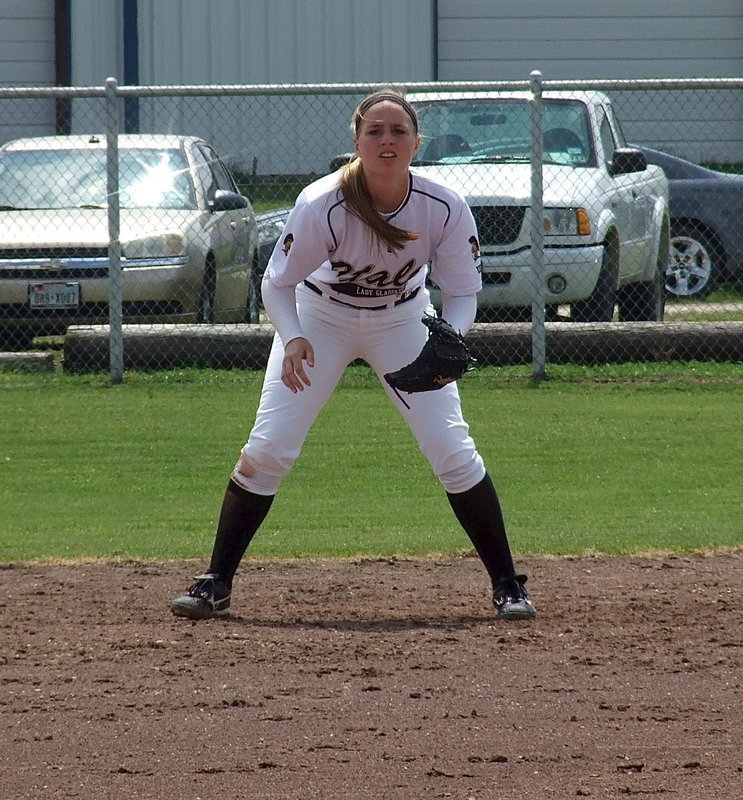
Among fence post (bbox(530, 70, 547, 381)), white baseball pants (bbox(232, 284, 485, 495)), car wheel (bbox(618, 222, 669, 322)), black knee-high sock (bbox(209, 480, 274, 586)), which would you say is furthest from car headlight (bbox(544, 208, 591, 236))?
black knee-high sock (bbox(209, 480, 274, 586))

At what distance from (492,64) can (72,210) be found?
570 inches

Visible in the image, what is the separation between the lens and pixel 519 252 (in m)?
10.8

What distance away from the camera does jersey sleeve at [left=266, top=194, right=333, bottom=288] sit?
4.96m

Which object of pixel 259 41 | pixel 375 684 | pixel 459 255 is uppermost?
pixel 259 41

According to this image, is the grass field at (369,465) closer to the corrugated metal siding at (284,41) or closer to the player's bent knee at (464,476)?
the player's bent knee at (464,476)

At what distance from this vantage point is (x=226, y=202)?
11.2 metres

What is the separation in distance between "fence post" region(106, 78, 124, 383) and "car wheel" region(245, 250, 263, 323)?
1692 millimetres

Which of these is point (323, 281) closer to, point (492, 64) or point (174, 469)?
point (174, 469)

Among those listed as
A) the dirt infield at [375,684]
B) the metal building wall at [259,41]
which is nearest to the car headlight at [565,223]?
the dirt infield at [375,684]

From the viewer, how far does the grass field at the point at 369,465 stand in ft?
22.2

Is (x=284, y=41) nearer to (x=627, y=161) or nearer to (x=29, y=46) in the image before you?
(x=29, y=46)

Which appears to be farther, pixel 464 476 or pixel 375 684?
pixel 464 476

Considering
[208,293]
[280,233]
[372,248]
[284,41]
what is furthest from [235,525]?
[284,41]

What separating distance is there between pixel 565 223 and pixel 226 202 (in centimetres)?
259
